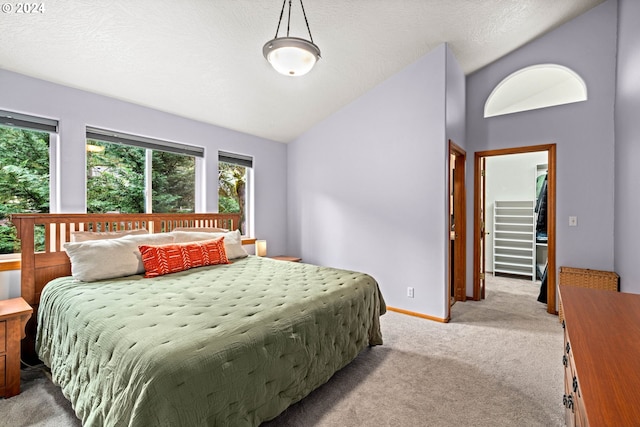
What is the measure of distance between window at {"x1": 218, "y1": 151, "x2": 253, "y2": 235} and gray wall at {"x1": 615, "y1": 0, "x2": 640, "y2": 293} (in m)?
4.20

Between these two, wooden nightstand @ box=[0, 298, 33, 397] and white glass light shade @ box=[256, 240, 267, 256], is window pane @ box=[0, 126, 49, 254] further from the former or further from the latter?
white glass light shade @ box=[256, 240, 267, 256]

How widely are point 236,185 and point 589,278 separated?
4466mm

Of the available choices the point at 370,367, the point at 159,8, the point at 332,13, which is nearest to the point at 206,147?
the point at 159,8

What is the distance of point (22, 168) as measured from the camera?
8.88 ft

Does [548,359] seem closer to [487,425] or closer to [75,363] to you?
[487,425]

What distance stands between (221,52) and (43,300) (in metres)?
2.49

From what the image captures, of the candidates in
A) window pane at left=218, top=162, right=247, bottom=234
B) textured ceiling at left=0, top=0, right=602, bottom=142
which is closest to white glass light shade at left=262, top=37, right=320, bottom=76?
textured ceiling at left=0, top=0, right=602, bottom=142

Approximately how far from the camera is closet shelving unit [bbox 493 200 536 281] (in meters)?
5.44

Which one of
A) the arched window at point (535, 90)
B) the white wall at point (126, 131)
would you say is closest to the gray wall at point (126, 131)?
the white wall at point (126, 131)

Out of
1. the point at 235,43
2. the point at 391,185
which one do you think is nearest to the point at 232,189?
the point at 235,43

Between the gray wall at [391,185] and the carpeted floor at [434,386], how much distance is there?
26.5 inches

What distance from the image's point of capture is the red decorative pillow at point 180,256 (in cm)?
260

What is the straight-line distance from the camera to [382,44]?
3123 mm

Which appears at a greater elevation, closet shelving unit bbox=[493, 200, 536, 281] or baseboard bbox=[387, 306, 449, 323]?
closet shelving unit bbox=[493, 200, 536, 281]
